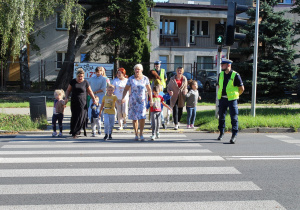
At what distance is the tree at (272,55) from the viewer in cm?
2492

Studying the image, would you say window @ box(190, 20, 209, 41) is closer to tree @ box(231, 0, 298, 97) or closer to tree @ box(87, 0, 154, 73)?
tree @ box(87, 0, 154, 73)

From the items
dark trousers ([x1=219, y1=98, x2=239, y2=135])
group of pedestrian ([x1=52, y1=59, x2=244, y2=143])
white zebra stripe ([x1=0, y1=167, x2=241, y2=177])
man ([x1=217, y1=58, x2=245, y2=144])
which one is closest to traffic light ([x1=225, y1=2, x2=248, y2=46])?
group of pedestrian ([x1=52, y1=59, x2=244, y2=143])

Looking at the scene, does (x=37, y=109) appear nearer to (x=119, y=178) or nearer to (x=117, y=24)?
(x=119, y=178)

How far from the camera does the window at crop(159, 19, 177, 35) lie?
39281 mm

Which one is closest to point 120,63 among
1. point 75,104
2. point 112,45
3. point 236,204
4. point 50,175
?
point 112,45

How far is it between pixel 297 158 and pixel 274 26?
18.6m

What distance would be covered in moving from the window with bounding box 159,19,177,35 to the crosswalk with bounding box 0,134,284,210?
30.3 meters

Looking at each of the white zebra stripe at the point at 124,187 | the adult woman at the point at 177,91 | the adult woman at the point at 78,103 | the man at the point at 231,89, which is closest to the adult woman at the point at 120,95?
the adult woman at the point at 177,91

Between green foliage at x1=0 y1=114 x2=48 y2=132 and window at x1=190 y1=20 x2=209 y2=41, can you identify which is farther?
window at x1=190 y1=20 x2=209 y2=41

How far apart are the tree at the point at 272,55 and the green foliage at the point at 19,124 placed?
578 inches

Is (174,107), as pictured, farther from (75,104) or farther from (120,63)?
(120,63)

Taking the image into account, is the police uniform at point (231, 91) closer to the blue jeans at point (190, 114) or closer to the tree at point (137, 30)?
Answer: the blue jeans at point (190, 114)

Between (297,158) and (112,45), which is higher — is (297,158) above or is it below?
below

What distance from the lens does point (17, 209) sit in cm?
513
